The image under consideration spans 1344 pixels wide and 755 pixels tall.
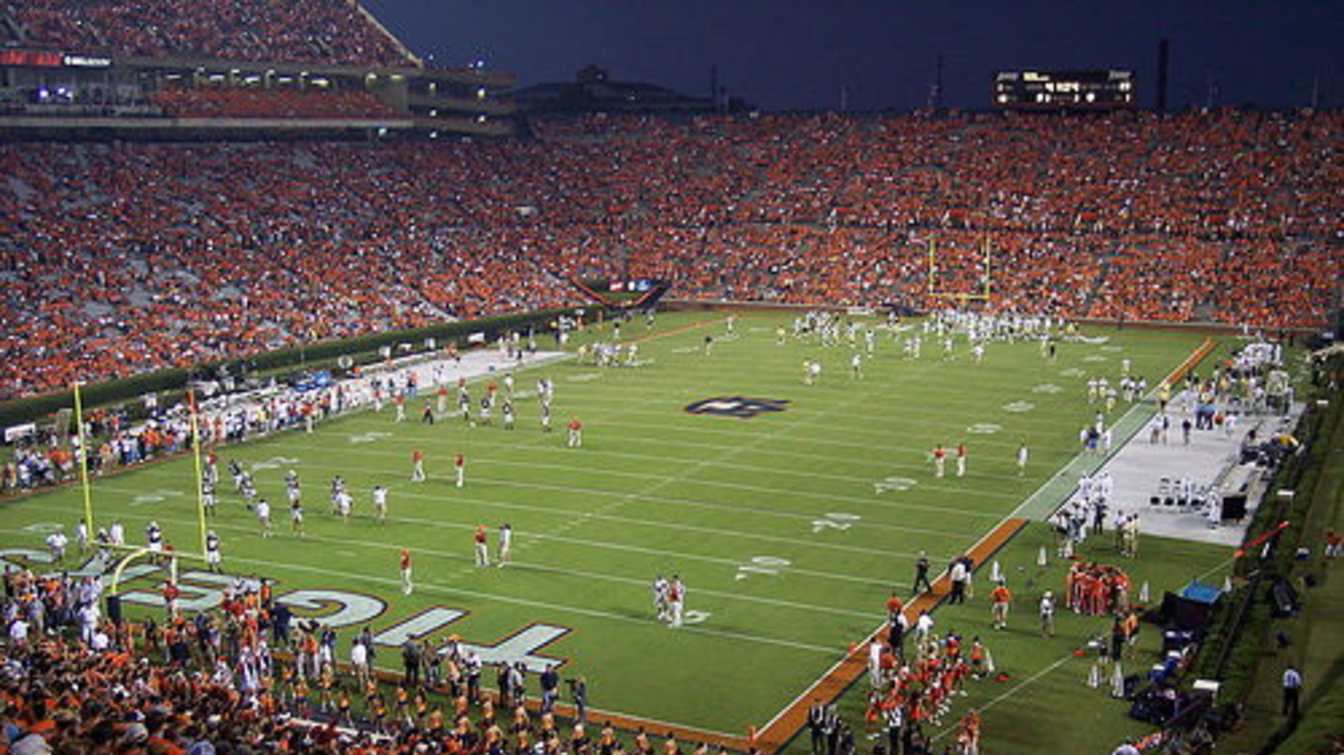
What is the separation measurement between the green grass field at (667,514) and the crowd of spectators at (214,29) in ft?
92.5

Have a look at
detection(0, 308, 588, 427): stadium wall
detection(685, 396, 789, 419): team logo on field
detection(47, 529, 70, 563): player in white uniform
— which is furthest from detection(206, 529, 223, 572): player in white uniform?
detection(685, 396, 789, 419): team logo on field

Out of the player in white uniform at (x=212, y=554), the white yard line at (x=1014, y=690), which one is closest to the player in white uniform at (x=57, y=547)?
the player in white uniform at (x=212, y=554)

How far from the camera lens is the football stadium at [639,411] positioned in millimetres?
18516

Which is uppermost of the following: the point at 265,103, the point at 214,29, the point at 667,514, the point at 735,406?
the point at 214,29

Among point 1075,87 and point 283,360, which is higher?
point 1075,87

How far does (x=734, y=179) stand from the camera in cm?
7581

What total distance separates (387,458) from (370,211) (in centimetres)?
3119

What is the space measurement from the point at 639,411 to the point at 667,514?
1080 cm

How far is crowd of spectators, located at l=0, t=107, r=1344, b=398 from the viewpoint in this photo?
48156mm

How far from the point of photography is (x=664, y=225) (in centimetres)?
7281

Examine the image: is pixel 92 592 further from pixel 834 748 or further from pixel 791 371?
pixel 791 371

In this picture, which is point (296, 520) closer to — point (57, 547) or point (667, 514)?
point (57, 547)

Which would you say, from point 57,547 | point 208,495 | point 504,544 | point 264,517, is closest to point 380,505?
point 264,517

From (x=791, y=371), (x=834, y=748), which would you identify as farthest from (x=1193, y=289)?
(x=834, y=748)
